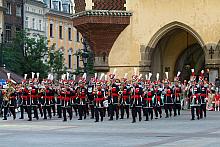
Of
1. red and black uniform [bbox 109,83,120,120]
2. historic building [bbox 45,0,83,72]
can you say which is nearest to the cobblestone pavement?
red and black uniform [bbox 109,83,120,120]

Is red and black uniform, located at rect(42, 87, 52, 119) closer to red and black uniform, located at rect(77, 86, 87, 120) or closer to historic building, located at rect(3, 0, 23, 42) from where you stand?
red and black uniform, located at rect(77, 86, 87, 120)

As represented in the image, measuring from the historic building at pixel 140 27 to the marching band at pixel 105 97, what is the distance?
6284 millimetres

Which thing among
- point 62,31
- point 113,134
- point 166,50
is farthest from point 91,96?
point 62,31

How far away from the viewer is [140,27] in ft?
121

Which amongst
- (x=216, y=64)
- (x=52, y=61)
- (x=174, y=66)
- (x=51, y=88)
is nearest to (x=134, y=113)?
(x=51, y=88)

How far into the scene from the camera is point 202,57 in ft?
134

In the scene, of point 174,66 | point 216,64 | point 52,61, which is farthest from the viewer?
point 52,61

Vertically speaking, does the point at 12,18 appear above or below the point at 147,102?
above

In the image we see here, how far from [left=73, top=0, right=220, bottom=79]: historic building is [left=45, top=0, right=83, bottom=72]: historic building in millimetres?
32191

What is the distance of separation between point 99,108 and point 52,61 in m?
29.8

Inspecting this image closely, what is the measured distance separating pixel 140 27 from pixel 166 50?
341cm

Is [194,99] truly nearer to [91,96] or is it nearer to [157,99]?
[157,99]

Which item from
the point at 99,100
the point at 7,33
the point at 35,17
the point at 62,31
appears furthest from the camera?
the point at 62,31

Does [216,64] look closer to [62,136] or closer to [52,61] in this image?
[62,136]
